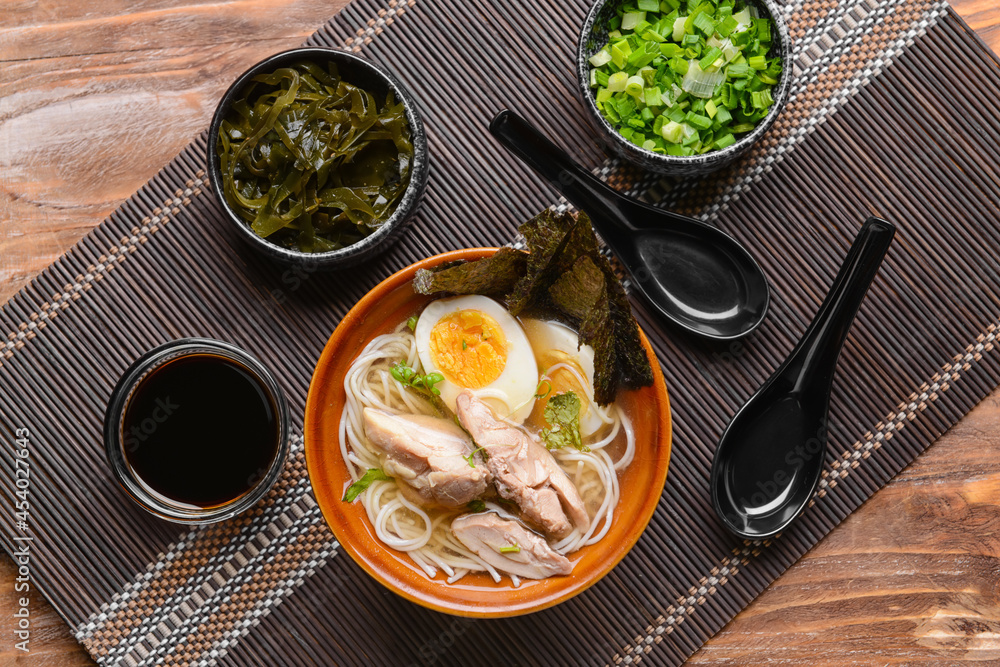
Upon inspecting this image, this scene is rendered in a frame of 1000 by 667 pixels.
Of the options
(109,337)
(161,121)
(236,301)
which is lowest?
(109,337)

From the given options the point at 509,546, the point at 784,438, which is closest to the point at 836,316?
the point at 784,438

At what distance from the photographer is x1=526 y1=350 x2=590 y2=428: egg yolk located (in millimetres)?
1925

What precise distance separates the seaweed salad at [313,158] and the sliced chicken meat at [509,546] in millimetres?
828

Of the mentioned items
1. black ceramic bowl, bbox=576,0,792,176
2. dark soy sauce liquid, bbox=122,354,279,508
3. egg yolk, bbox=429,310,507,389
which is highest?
black ceramic bowl, bbox=576,0,792,176

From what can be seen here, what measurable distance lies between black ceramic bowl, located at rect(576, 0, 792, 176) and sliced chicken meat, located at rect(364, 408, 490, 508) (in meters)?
0.88

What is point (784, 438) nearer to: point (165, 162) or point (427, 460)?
point (427, 460)

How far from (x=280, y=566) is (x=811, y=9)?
7.34ft

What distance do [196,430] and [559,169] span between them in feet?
4.06

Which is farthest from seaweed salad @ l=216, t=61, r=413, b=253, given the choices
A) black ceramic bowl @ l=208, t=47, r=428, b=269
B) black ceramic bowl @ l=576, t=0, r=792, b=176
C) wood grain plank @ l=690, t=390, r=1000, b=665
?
→ wood grain plank @ l=690, t=390, r=1000, b=665

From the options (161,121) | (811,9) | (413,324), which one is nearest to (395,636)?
(413,324)

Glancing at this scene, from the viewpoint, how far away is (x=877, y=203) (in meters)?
2.11

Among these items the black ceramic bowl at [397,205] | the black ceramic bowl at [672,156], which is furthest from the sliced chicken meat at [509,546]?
the black ceramic bowl at [672,156]

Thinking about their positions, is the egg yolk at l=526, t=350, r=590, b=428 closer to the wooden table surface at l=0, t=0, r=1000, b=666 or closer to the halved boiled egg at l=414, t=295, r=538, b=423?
the halved boiled egg at l=414, t=295, r=538, b=423

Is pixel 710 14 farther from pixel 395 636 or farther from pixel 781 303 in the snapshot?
pixel 395 636
